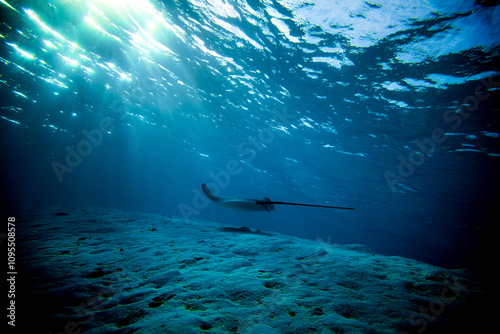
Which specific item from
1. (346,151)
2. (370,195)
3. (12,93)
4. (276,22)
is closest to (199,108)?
(276,22)

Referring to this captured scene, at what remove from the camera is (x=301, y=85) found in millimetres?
12547

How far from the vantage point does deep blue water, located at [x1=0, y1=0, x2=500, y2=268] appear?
830cm

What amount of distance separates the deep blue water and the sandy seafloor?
568 centimetres

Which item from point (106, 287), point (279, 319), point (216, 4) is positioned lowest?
point (106, 287)

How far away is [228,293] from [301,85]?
12.8 m

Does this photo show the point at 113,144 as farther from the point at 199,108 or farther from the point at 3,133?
the point at 199,108

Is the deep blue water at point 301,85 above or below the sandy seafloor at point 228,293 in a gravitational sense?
above

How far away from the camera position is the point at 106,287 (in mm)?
2744

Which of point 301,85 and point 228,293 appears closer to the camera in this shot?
point 228,293

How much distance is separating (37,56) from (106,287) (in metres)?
20.1

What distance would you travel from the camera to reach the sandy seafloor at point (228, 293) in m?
2.02

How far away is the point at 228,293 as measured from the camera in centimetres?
258

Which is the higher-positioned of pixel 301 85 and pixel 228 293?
pixel 301 85

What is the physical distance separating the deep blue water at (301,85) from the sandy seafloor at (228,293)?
5682 millimetres
